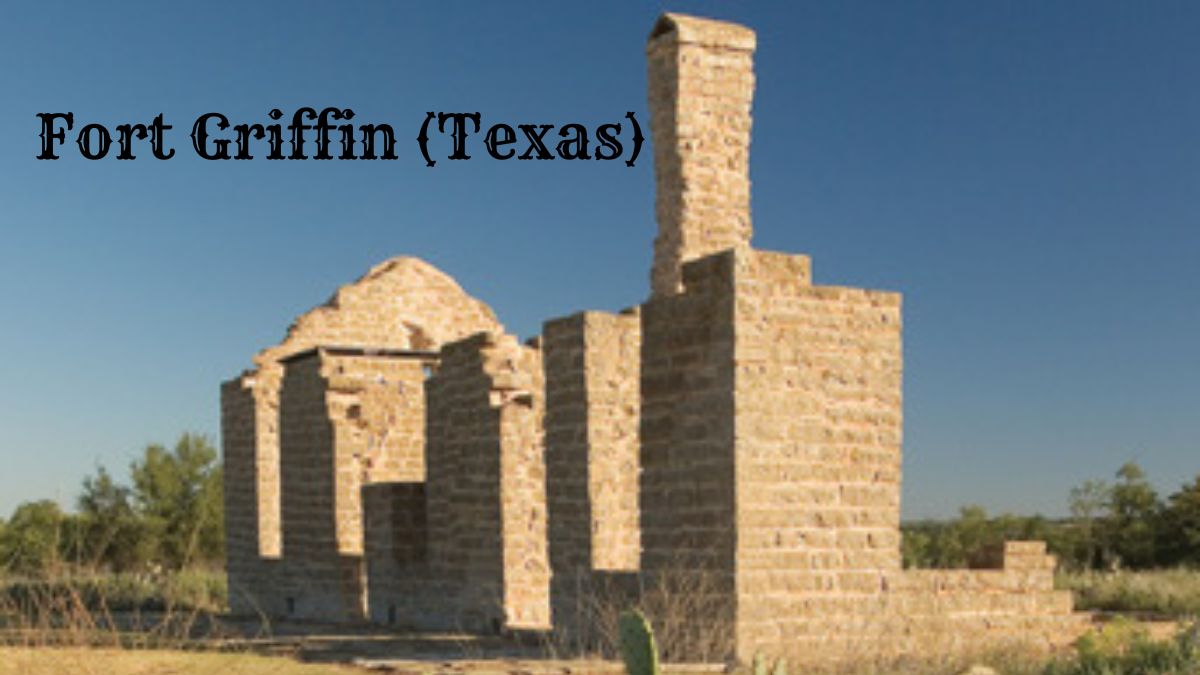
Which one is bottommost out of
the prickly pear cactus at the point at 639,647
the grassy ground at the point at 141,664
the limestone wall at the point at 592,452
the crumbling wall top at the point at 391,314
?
the grassy ground at the point at 141,664

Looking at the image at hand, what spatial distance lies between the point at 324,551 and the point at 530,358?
15.9 ft

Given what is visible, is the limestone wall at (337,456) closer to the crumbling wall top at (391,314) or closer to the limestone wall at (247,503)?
the limestone wall at (247,503)

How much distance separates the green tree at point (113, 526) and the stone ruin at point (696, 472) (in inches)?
641

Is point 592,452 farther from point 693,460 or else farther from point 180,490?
point 180,490

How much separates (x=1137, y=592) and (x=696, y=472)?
8.09 m

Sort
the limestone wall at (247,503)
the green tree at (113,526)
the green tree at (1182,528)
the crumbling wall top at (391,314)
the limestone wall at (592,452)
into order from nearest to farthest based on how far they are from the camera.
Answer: the limestone wall at (592,452) → the limestone wall at (247,503) → the crumbling wall top at (391,314) → the green tree at (1182,528) → the green tree at (113,526)

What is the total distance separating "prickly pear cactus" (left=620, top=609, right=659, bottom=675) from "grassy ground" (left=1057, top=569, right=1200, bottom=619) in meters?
10.5

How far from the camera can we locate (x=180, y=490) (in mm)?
33344

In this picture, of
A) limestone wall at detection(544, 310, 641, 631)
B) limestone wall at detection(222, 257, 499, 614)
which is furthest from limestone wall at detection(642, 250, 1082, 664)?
limestone wall at detection(222, 257, 499, 614)

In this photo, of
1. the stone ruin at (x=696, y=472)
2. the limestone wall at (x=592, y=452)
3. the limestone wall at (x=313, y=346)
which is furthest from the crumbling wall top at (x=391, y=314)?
the limestone wall at (x=592, y=452)

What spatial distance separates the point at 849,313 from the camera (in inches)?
429

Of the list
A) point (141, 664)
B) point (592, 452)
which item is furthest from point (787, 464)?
point (141, 664)

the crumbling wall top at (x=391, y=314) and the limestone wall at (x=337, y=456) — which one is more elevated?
the crumbling wall top at (x=391, y=314)

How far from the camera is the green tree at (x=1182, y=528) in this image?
2458cm
